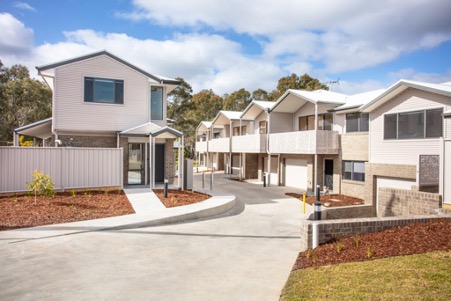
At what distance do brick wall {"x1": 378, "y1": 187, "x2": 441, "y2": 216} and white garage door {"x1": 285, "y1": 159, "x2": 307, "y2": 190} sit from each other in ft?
28.8

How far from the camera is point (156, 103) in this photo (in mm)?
21188

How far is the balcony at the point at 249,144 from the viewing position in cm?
2672

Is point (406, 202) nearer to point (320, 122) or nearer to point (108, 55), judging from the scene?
point (320, 122)

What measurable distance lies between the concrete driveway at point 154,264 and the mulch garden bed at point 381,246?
2.37ft

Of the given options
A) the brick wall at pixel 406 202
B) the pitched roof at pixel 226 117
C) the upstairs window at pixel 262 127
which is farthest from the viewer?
the pitched roof at pixel 226 117

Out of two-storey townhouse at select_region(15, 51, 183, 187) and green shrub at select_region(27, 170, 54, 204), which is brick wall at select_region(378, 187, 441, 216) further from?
green shrub at select_region(27, 170, 54, 204)

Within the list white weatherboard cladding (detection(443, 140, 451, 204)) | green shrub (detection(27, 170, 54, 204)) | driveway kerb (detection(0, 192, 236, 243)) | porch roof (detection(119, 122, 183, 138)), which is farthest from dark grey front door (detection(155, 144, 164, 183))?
white weatherboard cladding (detection(443, 140, 451, 204))

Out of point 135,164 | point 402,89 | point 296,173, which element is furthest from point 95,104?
point 402,89

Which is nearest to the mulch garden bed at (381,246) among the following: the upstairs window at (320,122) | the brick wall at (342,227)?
the brick wall at (342,227)

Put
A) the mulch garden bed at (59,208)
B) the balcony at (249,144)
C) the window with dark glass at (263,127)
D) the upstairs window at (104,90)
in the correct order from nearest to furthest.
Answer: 1. the mulch garden bed at (59,208)
2. the upstairs window at (104,90)
3. the balcony at (249,144)
4. the window with dark glass at (263,127)

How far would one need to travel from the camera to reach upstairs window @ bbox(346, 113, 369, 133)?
19578 millimetres

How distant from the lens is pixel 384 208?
15195 mm

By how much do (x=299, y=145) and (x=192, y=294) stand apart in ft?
57.6

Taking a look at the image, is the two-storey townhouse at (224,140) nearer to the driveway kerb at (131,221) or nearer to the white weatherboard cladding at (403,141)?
the white weatherboard cladding at (403,141)
